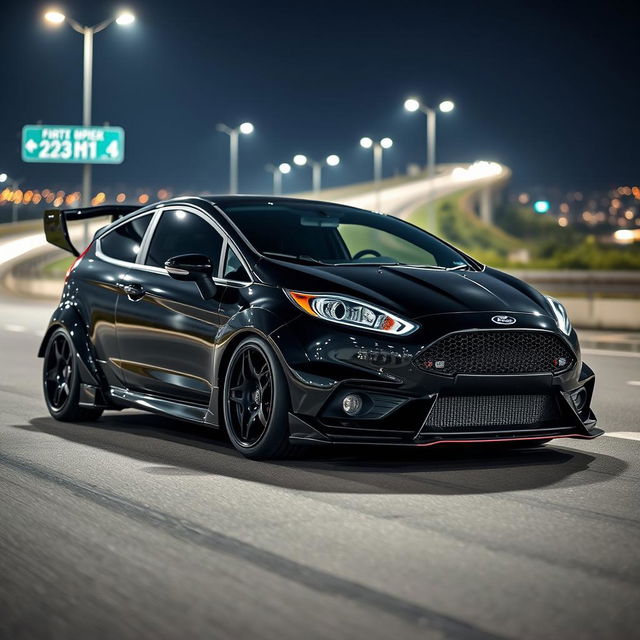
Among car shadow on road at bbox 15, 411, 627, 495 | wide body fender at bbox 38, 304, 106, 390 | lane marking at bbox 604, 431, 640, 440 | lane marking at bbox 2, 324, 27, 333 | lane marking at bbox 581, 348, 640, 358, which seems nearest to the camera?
car shadow on road at bbox 15, 411, 627, 495

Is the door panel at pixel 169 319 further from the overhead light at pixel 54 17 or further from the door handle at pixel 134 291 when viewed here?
the overhead light at pixel 54 17

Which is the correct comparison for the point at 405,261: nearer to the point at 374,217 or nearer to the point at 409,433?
the point at 374,217

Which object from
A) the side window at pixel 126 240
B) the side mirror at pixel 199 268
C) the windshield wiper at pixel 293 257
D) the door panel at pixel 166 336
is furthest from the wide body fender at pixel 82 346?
the windshield wiper at pixel 293 257

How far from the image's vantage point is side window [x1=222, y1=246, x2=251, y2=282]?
8047 millimetres

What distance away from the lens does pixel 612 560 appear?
5.23 meters

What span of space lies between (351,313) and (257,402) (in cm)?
80

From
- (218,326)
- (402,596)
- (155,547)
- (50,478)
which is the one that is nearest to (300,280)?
(218,326)

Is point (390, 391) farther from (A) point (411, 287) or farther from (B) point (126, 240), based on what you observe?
(B) point (126, 240)

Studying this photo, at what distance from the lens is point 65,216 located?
1042 cm

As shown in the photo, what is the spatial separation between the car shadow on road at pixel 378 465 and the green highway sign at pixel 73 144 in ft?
123

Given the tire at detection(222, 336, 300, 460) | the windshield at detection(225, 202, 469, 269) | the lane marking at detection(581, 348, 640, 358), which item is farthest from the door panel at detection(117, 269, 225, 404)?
the lane marking at detection(581, 348, 640, 358)

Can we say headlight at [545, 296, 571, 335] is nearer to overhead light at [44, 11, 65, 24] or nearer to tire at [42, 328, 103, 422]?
tire at [42, 328, 103, 422]

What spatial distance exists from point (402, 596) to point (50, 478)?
3.06m

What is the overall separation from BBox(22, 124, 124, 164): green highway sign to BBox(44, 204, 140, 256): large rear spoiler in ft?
115
